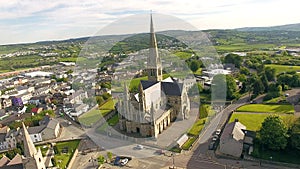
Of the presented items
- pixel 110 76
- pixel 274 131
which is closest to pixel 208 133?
pixel 274 131

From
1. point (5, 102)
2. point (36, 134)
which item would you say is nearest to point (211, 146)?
point (36, 134)

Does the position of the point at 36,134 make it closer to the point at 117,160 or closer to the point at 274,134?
the point at 117,160

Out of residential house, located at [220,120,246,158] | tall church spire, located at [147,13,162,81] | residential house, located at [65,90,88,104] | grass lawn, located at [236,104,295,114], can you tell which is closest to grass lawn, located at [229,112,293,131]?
grass lawn, located at [236,104,295,114]

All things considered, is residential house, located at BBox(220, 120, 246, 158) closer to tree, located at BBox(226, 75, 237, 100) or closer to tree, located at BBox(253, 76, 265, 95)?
tree, located at BBox(226, 75, 237, 100)

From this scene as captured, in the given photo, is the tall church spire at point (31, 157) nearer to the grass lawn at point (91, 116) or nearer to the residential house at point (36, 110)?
the grass lawn at point (91, 116)

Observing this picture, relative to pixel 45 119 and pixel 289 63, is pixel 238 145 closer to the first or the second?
pixel 45 119

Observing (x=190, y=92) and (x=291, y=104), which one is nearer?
(x=291, y=104)

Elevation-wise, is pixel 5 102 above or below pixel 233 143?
below
